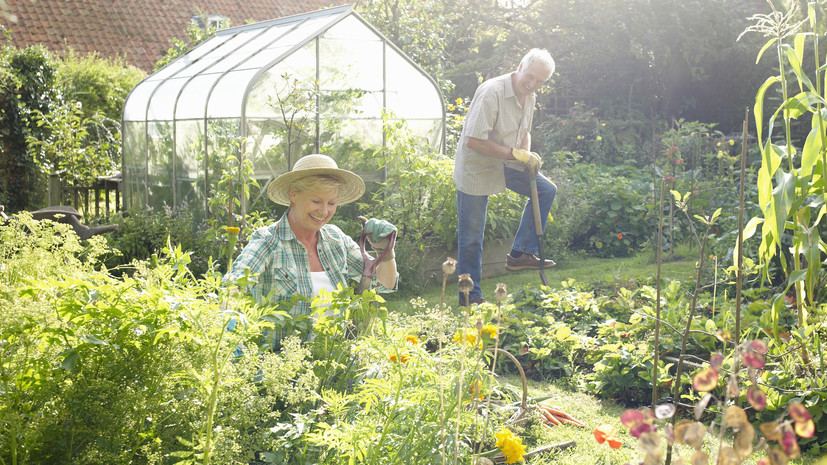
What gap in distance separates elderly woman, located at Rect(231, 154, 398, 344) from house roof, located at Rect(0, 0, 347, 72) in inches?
484

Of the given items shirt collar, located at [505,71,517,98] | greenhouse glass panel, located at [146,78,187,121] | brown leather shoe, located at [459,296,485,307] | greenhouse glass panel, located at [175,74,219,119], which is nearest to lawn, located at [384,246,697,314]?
brown leather shoe, located at [459,296,485,307]

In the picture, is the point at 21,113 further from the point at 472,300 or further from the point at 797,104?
the point at 797,104

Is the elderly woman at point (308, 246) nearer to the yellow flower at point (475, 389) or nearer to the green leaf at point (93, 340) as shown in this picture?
the yellow flower at point (475, 389)

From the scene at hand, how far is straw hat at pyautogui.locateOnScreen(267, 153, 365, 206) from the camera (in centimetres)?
290

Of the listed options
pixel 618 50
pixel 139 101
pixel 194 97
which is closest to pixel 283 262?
pixel 194 97

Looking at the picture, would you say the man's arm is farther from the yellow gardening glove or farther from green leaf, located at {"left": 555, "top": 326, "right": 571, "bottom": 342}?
green leaf, located at {"left": 555, "top": 326, "right": 571, "bottom": 342}

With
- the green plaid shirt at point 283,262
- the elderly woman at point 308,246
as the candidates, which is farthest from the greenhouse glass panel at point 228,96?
the green plaid shirt at point 283,262

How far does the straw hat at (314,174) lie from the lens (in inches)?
114

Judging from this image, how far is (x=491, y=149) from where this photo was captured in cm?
468

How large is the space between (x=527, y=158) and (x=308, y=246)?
2245mm

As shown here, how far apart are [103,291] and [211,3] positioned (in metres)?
17.2

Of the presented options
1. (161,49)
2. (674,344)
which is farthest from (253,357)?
(161,49)

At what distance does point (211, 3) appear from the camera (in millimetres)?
17094

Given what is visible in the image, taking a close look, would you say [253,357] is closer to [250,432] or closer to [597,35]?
[250,432]
